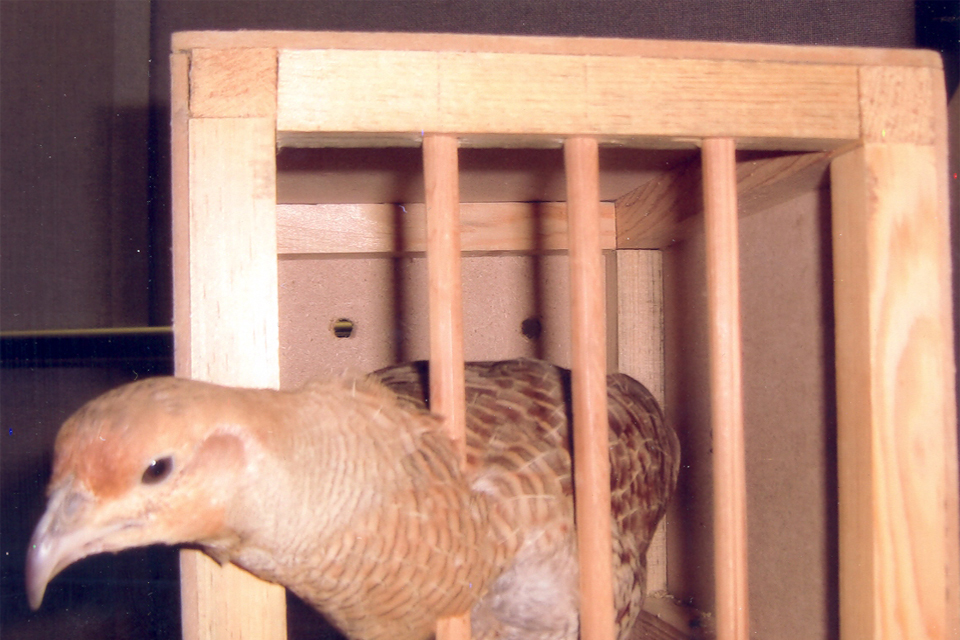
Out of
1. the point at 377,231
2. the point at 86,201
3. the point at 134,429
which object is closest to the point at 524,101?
the point at 134,429

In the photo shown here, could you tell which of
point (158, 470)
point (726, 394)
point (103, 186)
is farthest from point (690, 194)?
point (103, 186)

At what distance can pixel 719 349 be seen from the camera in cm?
65

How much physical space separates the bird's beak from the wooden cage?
11 centimetres

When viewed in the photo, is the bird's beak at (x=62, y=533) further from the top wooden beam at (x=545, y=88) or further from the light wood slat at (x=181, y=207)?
the top wooden beam at (x=545, y=88)

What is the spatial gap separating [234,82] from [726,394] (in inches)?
21.7

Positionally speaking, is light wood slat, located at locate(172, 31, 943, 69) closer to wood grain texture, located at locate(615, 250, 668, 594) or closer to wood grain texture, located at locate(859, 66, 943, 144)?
wood grain texture, located at locate(859, 66, 943, 144)

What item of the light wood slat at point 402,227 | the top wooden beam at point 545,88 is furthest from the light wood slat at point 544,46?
the light wood slat at point 402,227

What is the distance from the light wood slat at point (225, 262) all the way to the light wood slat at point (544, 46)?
0.21 ft

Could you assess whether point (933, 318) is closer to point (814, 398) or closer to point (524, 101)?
point (814, 398)

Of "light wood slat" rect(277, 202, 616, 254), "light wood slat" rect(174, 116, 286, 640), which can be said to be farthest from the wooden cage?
"light wood slat" rect(277, 202, 616, 254)

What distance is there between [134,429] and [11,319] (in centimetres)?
116

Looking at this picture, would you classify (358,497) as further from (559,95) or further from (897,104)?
(897,104)

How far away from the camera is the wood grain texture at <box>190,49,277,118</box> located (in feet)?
1.91

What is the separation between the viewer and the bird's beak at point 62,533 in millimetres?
503
